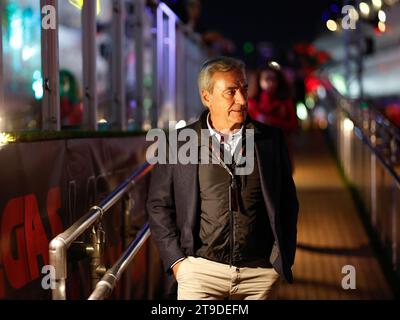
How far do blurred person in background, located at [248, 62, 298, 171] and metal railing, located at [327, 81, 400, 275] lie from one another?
914 mm

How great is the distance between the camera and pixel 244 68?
A: 3.51m

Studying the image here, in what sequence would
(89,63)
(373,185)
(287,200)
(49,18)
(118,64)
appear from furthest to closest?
(373,185) → (118,64) → (89,63) → (49,18) → (287,200)

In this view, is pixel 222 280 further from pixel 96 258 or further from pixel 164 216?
pixel 96 258

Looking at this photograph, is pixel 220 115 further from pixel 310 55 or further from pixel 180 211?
pixel 310 55

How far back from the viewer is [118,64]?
7.41 meters

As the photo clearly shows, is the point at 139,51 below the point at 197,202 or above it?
above

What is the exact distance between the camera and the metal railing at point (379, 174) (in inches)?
273

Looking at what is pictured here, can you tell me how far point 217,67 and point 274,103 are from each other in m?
4.58

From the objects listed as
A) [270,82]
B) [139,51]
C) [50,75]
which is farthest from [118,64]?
[50,75]

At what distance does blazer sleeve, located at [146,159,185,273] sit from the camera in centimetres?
350

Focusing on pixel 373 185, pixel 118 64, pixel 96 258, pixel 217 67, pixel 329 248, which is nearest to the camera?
pixel 217 67

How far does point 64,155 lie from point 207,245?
959 mm

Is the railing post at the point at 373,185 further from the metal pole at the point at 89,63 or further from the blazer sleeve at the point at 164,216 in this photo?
the blazer sleeve at the point at 164,216

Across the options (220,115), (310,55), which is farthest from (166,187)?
(310,55)
